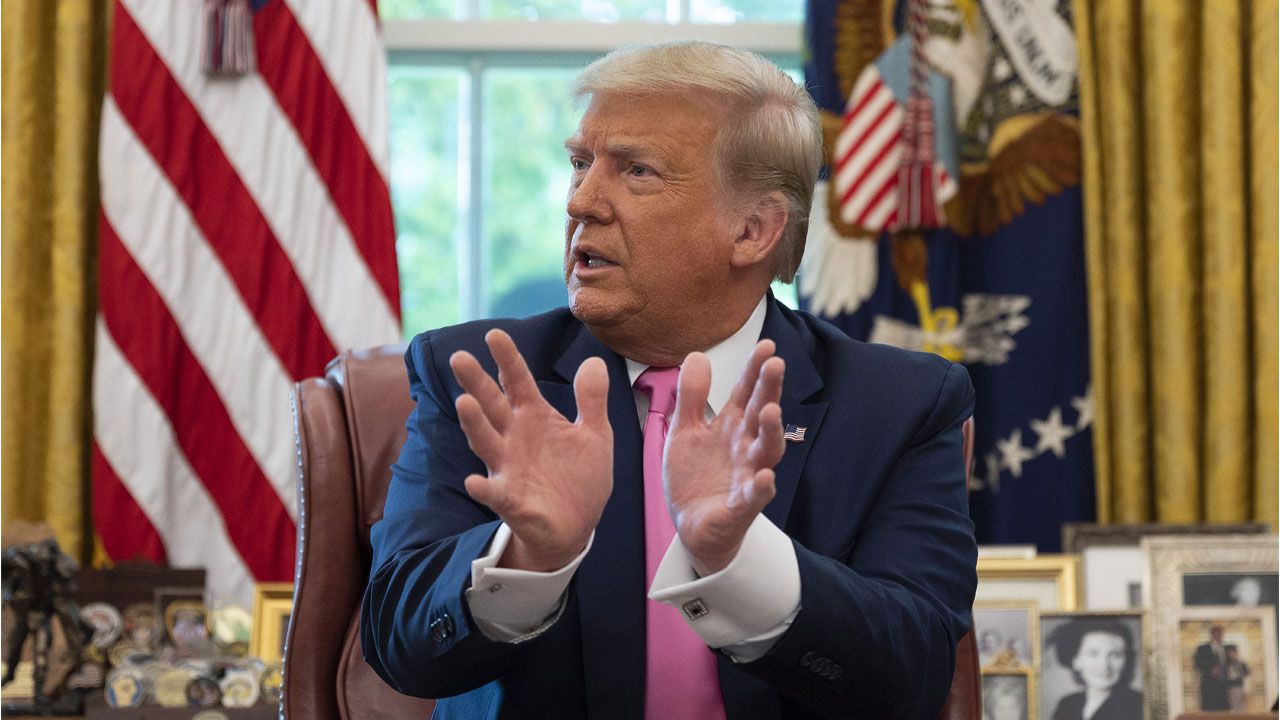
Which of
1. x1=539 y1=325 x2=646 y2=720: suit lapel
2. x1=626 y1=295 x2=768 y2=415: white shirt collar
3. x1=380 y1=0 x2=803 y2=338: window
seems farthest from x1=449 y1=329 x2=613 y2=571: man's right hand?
x1=380 y1=0 x2=803 y2=338: window

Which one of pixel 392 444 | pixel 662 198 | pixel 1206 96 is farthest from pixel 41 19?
pixel 1206 96

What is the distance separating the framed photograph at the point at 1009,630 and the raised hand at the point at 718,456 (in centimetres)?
149

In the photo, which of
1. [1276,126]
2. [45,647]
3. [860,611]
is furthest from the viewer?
[1276,126]

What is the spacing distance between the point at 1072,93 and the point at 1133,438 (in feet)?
2.47

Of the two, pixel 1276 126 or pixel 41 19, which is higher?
pixel 41 19

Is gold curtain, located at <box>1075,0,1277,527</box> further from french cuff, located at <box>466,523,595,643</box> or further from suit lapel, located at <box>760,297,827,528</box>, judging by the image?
french cuff, located at <box>466,523,595,643</box>

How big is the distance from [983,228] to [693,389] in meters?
2.17

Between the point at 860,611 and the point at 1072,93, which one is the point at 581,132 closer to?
the point at 860,611

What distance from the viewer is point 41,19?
3266mm

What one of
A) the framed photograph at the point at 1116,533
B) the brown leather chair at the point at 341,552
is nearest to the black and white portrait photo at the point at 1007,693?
the framed photograph at the point at 1116,533

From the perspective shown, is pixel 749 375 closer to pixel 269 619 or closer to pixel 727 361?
pixel 727 361

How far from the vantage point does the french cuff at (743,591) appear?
4.18ft

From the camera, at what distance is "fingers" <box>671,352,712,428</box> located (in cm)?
125

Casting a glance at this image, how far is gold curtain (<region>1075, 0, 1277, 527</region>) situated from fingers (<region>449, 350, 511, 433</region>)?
223 centimetres
